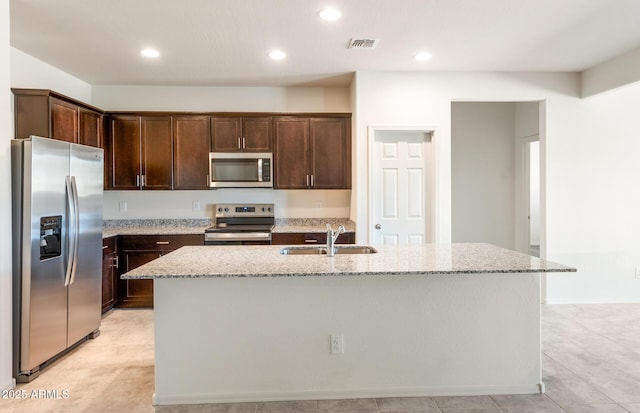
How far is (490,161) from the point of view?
568cm

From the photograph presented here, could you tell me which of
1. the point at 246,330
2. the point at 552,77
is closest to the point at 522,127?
the point at 552,77

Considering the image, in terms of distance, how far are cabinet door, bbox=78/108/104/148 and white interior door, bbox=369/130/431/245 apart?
3.06 meters

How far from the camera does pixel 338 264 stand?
229 centimetres

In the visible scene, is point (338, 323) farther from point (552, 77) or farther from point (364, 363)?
point (552, 77)

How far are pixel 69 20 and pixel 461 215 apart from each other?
5.07 m

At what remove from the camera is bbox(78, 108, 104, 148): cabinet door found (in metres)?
4.00

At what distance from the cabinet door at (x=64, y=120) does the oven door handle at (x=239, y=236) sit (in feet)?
5.42

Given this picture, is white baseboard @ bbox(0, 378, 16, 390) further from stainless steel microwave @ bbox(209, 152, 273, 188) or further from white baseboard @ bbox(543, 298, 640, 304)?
white baseboard @ bbox(543, 298, 640, 304)

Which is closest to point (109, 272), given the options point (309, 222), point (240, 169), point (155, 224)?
point (155, 224)

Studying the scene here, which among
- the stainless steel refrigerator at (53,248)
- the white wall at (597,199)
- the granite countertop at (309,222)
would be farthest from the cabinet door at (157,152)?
the white wall at (597,199)

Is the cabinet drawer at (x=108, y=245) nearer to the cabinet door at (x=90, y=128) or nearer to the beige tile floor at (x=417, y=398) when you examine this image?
the beige tile floor at (x=417, y=398)

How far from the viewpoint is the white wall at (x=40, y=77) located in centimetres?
361

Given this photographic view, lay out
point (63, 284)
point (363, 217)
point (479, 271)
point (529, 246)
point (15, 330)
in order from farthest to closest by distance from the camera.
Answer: point (529, 246), point (363, 217), point (63, 284), point (15, 330), point (479, 271)

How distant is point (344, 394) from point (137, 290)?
2.87m
